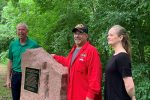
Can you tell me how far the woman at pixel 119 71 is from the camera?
467 centimetres

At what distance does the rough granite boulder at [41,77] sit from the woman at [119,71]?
4.29 ft

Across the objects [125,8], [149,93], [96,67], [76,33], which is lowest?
[149,93]

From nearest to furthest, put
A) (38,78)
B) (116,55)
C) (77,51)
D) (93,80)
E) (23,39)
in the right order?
(116,55), (93,80), (77,51), (38,78), (23,39)

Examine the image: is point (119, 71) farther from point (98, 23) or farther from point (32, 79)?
point (98, 23)

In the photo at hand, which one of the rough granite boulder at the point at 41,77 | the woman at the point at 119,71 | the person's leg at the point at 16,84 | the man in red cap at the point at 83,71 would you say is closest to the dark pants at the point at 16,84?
the person's leg at the point at 16,84

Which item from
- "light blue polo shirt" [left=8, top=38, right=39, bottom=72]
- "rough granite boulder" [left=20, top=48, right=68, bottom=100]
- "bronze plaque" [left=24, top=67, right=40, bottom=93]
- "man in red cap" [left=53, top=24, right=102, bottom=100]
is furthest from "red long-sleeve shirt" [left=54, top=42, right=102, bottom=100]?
"light blue polo shirt" [left=8, top=38, right=39, bottom=72]

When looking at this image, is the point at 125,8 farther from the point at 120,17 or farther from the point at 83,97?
the point at 83,97

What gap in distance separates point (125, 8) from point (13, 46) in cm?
262

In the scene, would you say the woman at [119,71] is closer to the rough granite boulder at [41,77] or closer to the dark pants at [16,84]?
the rough granite boulder at [41,77]

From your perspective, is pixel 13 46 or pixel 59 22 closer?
pixel 13 46

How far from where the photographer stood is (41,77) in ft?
21.8

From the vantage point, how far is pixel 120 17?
8.02m

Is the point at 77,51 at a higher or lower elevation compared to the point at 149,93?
higher

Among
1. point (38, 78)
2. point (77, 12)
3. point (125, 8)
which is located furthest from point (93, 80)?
point (77, 12)
